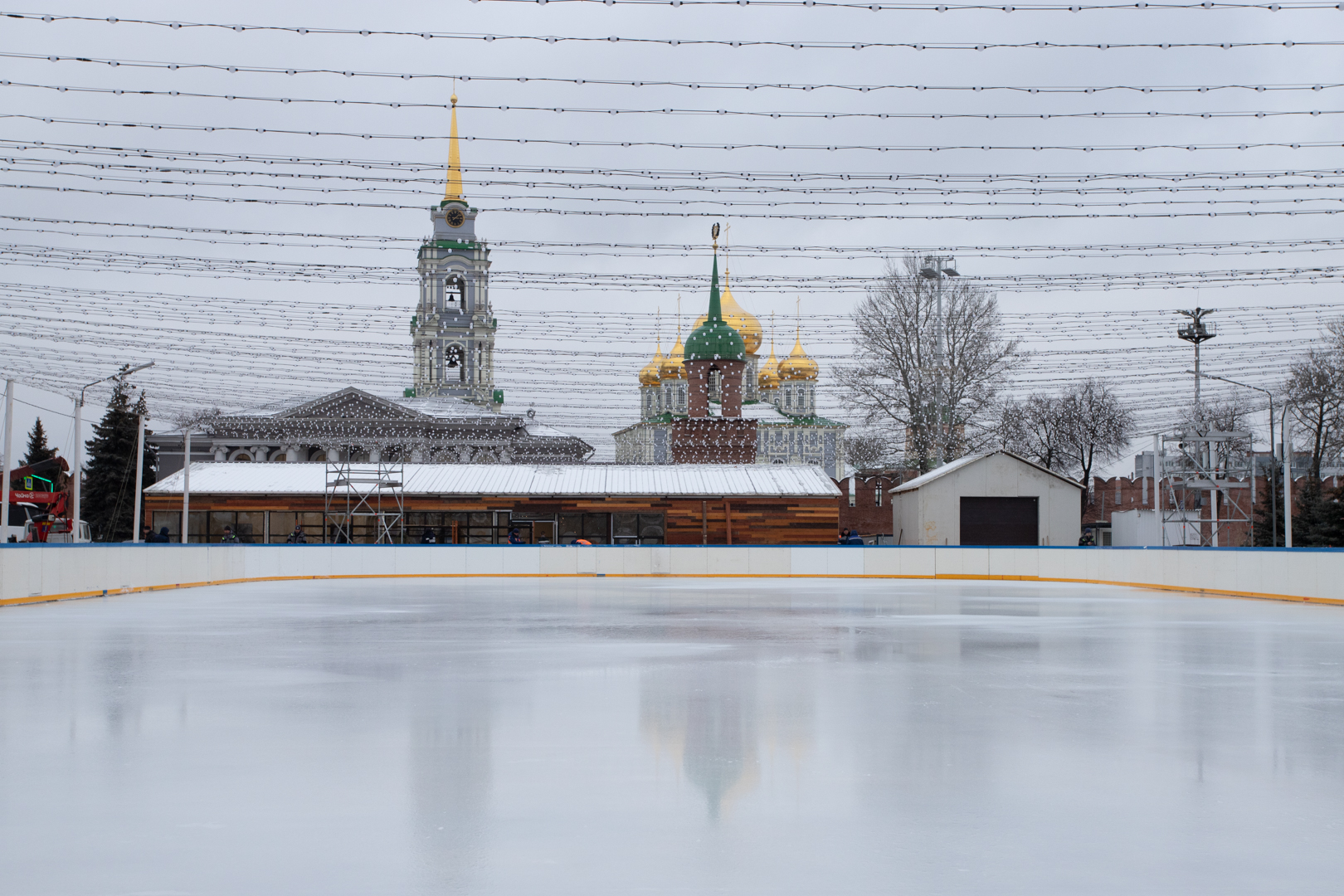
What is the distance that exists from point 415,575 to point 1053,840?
33247 mm

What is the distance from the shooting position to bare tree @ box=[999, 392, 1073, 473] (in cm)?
6103

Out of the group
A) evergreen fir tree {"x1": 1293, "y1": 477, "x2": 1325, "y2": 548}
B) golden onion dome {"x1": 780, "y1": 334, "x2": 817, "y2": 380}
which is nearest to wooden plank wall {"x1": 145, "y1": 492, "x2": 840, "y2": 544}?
evergreen fir tree {"x1": 1293, "y1": 477, "x2": 1325, "y2": 548}

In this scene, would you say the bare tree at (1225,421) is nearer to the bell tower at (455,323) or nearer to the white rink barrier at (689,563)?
the white rink barrier at (689,563)

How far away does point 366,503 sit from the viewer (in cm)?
4456

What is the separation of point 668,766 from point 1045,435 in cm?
5880

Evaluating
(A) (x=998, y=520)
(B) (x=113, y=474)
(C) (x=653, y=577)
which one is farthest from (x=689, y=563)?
(B) (x=113, y=474)

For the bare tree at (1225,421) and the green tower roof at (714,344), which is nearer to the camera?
the bare tree at (1225,421)

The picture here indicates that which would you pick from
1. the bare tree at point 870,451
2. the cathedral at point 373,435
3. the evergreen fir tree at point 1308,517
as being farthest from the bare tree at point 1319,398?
the cathedral at point 373,435

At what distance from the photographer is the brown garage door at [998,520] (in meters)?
46.3

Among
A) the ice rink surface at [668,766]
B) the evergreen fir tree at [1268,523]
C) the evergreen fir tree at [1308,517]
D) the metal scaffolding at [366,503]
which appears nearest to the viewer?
Result: the ice rink surface at [668,766]

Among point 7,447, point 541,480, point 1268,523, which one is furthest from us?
point 541,480

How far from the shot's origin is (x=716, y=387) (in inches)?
2404

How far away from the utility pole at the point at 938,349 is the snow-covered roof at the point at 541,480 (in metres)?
5.32

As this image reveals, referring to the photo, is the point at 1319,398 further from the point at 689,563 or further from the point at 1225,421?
the point at 689,563
